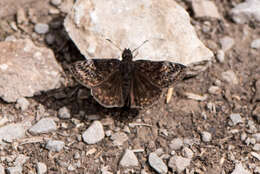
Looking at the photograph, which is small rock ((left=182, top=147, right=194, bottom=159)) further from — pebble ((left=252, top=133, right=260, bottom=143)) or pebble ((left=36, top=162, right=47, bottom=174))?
pebble ((left=36, top=162, right=47, bottom=174))

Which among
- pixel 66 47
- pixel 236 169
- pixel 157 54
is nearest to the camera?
pixel 236 169

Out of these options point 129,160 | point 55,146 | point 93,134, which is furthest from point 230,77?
point 55,146

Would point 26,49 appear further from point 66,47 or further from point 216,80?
point 216,80

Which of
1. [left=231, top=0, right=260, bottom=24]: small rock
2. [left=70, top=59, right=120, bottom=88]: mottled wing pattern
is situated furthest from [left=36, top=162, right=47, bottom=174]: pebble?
[left=231, top=0, right=260, bottom=24]: small rock

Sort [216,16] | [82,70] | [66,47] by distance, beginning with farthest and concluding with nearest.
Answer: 1. [216,16]
2. [66,47]
3. [82,70]

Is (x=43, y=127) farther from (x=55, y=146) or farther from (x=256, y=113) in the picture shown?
(x=256, y=113)

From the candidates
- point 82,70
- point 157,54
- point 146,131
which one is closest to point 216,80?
point 157,54

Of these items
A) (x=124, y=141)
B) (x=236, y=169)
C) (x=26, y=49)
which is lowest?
(x=236, y=169)
